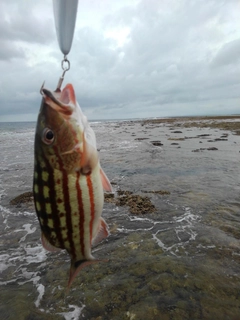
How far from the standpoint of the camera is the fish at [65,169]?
296 centimetres

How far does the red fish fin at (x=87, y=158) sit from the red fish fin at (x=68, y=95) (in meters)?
0.45

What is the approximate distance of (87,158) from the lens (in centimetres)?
300

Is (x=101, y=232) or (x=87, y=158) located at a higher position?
(x=87, y=158)

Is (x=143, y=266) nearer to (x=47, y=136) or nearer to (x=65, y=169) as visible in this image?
(x=65, y=169)

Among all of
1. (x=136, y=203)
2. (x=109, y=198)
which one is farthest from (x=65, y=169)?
(x=109, y=198)

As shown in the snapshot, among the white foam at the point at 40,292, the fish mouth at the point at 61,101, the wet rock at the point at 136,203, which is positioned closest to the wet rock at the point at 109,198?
the wet rock at the point at 136,203

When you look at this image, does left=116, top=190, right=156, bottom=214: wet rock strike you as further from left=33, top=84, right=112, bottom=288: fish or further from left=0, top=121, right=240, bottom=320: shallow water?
left=33, top=84, right=112, bottom=288: fish

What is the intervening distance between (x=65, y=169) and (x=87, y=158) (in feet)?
0.98

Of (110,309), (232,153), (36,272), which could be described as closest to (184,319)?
(110,309)

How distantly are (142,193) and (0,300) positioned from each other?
8431 mm

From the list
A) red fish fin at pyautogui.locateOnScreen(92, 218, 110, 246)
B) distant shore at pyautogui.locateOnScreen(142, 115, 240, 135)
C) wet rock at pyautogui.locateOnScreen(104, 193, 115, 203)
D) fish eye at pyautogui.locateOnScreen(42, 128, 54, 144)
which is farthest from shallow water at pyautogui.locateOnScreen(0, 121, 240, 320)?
distant shore at pyautogui.locateOnScreen(142, 115, 240, 135)

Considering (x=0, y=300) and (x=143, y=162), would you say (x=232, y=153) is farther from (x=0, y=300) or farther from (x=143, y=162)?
(x=0, y=300)

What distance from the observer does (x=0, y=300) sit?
5.95 meters

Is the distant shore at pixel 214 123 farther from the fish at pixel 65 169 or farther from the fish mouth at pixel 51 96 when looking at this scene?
the fish mouth at pixel 51 96
